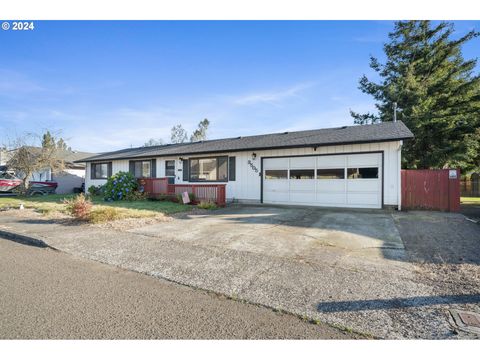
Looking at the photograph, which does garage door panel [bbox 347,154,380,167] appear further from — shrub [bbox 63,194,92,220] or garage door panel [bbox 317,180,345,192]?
shrub [bbox 63,194,92,220]

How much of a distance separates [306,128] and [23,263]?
554 inches

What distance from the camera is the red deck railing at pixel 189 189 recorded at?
12141 mm

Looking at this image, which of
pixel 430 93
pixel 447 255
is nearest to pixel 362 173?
pixel 447 255

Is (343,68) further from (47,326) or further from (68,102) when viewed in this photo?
(68,102)

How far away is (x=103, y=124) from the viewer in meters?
19.6

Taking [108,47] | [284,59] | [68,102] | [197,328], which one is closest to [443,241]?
[197,328]

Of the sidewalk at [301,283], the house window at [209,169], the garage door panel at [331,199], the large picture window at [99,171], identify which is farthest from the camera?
the large picture window at [99,171]

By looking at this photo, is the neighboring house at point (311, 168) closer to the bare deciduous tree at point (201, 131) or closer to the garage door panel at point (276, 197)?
the garage door panel at point (276, 197)

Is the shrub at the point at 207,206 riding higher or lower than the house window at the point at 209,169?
lower

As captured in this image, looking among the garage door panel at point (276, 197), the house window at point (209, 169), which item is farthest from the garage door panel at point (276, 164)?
the house window at point (209, 169)

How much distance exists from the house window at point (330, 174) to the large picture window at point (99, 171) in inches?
603

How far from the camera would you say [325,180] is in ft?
37.0

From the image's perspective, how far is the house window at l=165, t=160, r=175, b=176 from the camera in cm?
1555

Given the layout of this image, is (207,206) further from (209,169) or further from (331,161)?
(331,161)
